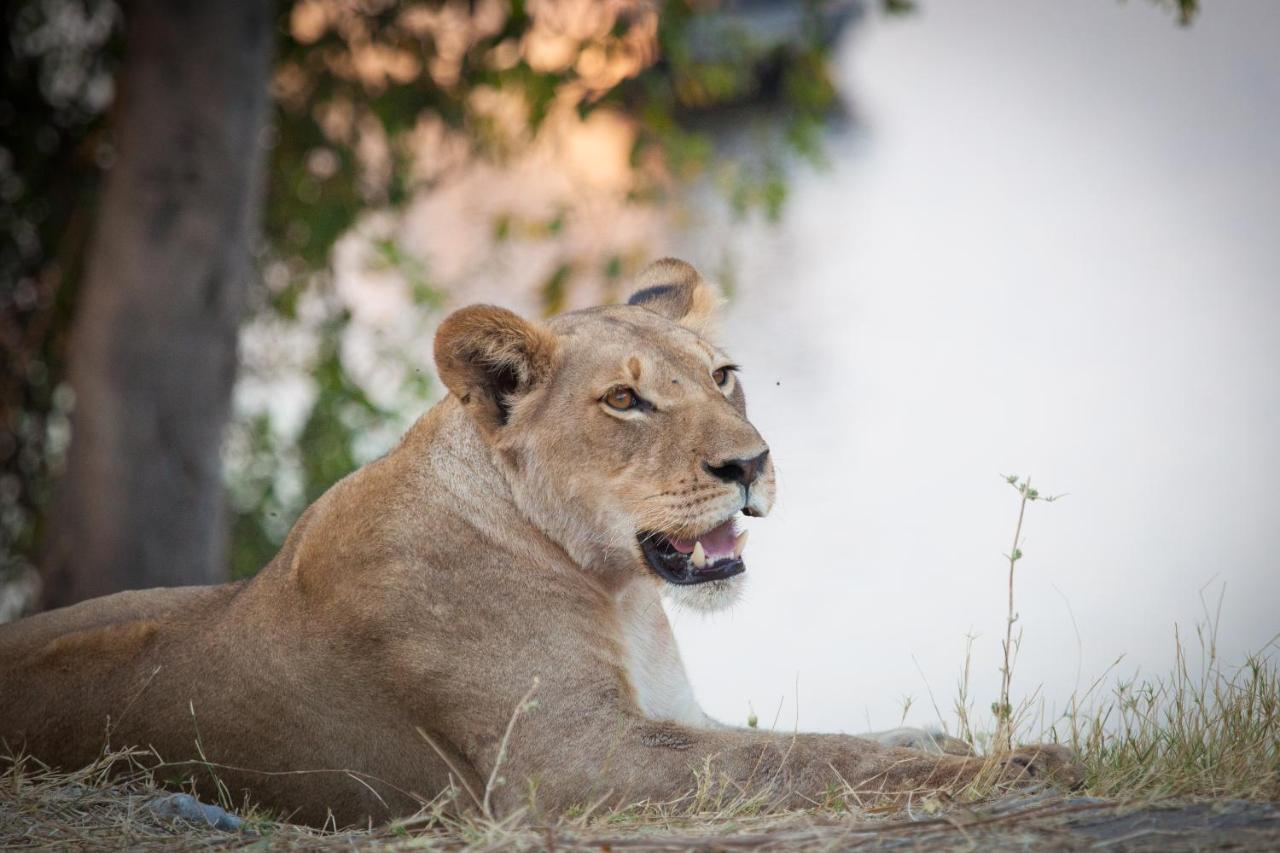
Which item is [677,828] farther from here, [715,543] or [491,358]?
[491,358]

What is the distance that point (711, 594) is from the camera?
4039 millimetres

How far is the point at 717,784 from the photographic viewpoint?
362cm

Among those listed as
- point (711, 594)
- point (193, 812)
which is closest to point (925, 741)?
point (711, 594)

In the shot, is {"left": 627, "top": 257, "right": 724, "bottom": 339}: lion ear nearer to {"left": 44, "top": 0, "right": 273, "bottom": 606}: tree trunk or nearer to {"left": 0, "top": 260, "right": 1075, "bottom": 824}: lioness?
{"left": 0, "top": 260, "right": 1075, "bottom": 824}: lioness

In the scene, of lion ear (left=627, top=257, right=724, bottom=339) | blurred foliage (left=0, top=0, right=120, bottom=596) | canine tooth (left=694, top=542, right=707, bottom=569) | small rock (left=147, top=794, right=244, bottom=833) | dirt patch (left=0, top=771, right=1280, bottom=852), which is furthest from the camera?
blurred foliage (left=0, top=0, right=120, bottom=596)

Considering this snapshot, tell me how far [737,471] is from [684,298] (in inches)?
45.2

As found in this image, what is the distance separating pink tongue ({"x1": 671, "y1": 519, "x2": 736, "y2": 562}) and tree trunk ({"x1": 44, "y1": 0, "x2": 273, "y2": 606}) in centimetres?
520

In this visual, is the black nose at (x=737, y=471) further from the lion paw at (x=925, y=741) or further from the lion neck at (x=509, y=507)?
the lion paw at (x=925, y=741)

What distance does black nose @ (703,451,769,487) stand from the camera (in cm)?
389

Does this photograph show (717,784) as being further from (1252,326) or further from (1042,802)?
(1252,326)

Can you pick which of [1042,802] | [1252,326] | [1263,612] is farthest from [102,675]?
[1252,326]

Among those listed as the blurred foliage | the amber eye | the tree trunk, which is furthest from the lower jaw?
the blurred foliage

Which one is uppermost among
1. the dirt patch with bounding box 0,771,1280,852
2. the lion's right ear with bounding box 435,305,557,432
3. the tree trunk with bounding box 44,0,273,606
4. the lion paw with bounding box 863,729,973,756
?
the tree trunk with bounding box 44,0,273,606

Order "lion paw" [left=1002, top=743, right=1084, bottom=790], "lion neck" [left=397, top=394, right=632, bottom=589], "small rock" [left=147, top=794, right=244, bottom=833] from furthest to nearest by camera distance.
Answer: "lion neck" [left=397, top=394, right=632, bottom=589], "small rock" [left=147, top=794, right=244, bottom=833], "lion paw" [left=1002, top=743, right=1084, bottom=790]
